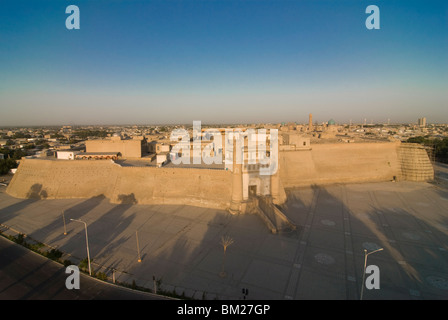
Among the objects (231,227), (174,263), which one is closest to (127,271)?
(174,263)

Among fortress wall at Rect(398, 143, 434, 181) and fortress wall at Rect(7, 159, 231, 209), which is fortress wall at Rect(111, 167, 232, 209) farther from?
fortress wall at Rect(398, 143, 434, 181)

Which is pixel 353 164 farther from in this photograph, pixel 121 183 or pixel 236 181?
pixel 121 183

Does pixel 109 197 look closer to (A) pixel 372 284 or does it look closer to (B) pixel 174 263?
(B) pixel 174 263

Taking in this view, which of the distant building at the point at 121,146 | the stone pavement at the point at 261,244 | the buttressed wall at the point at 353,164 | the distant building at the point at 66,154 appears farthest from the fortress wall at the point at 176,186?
the distant building at the point at 66,154

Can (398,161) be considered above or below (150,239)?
above

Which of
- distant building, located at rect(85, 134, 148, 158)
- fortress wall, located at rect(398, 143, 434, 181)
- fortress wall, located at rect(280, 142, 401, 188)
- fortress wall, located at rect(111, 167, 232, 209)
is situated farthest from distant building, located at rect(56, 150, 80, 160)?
fortress wall, located at rect(398, 143, 434, 181)

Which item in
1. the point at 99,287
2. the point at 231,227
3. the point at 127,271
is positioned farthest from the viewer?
the point at 231,227
